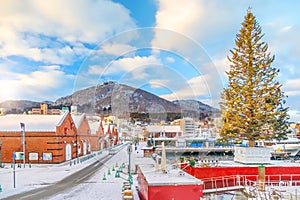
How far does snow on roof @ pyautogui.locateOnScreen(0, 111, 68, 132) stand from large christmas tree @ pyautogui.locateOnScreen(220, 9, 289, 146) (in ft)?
74.4

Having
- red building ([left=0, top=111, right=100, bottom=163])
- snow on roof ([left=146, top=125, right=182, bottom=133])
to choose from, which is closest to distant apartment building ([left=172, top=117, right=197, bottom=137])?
snow on roof ([left=146, top=125, right=182, bottom=133])

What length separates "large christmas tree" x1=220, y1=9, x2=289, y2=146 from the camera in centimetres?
2383

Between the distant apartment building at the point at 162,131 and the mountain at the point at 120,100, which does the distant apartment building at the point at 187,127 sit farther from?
the mountain at the point at 120,100

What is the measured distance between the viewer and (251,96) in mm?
24031

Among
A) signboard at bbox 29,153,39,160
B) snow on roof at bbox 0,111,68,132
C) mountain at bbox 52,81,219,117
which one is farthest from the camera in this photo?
snow on roof at bbox 0,111,68,132

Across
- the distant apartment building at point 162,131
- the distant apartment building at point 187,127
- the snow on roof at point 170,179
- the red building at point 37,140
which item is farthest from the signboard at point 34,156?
the distant apartment building at point 162,131

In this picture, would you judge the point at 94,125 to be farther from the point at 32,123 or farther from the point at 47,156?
the point at 47,156

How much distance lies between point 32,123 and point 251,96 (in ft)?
92.5

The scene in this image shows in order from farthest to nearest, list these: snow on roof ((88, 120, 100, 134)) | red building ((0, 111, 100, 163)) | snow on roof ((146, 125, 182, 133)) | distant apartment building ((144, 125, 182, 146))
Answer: snow on roof ((146, 125, 182, 133)) → distant apartment building ((144, 125, 182, 146)) → snow on roof ((88, 120, 100, 134)) → red building ((0, 111, 100, 163))

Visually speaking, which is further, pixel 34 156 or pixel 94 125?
pixel 94 125

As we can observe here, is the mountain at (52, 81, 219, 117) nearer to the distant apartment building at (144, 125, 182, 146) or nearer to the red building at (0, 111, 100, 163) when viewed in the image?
the red building at (0, 111, 100, 163)

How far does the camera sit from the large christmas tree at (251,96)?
23.8 meters

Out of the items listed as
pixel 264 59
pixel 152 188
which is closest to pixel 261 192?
pixel 152 188

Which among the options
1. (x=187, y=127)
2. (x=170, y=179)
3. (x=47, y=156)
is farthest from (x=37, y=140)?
(x=187, y=127)
